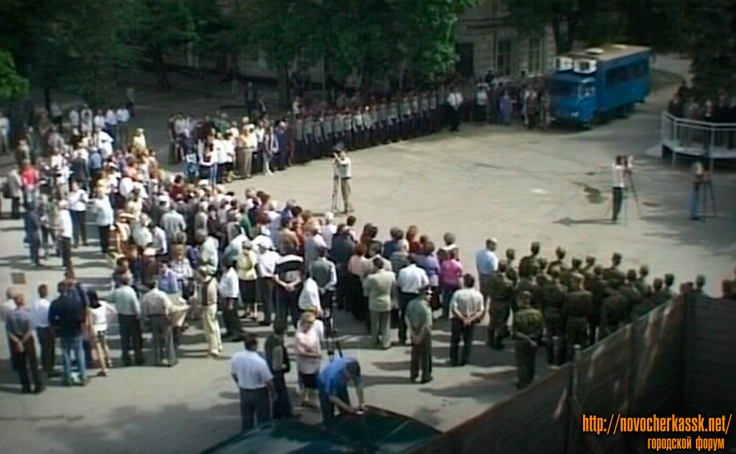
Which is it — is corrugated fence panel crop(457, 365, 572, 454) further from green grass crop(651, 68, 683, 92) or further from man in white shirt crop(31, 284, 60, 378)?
green grass crop(651, 68, 683, 92)

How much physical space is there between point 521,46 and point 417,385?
30.9 m

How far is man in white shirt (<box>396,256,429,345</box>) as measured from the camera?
669 inches

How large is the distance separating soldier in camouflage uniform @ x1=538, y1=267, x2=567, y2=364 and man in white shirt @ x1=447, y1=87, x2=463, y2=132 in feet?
60.5

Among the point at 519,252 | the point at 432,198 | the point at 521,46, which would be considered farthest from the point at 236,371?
the point at 521,46

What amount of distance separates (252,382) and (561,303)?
14.9 feet

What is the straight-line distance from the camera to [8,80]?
30000 mm

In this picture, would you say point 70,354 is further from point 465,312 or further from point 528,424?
point 528,424

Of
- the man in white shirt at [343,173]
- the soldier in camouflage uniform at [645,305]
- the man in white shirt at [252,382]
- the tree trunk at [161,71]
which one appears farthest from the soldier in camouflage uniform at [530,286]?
the tree trunk at [161,71]

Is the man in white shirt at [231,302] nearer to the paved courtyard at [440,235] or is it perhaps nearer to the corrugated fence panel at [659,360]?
the paved courtyard at [440,235]

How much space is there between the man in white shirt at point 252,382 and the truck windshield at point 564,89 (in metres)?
22.2

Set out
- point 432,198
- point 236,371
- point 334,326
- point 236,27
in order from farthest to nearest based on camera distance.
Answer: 1. point 236,27
2. point 432,198
3. point 334,326
4. point 236,371

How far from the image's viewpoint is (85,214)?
22938mm

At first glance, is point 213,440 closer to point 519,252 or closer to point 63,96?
point 519,252

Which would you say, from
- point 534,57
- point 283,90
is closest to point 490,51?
point 534,57
